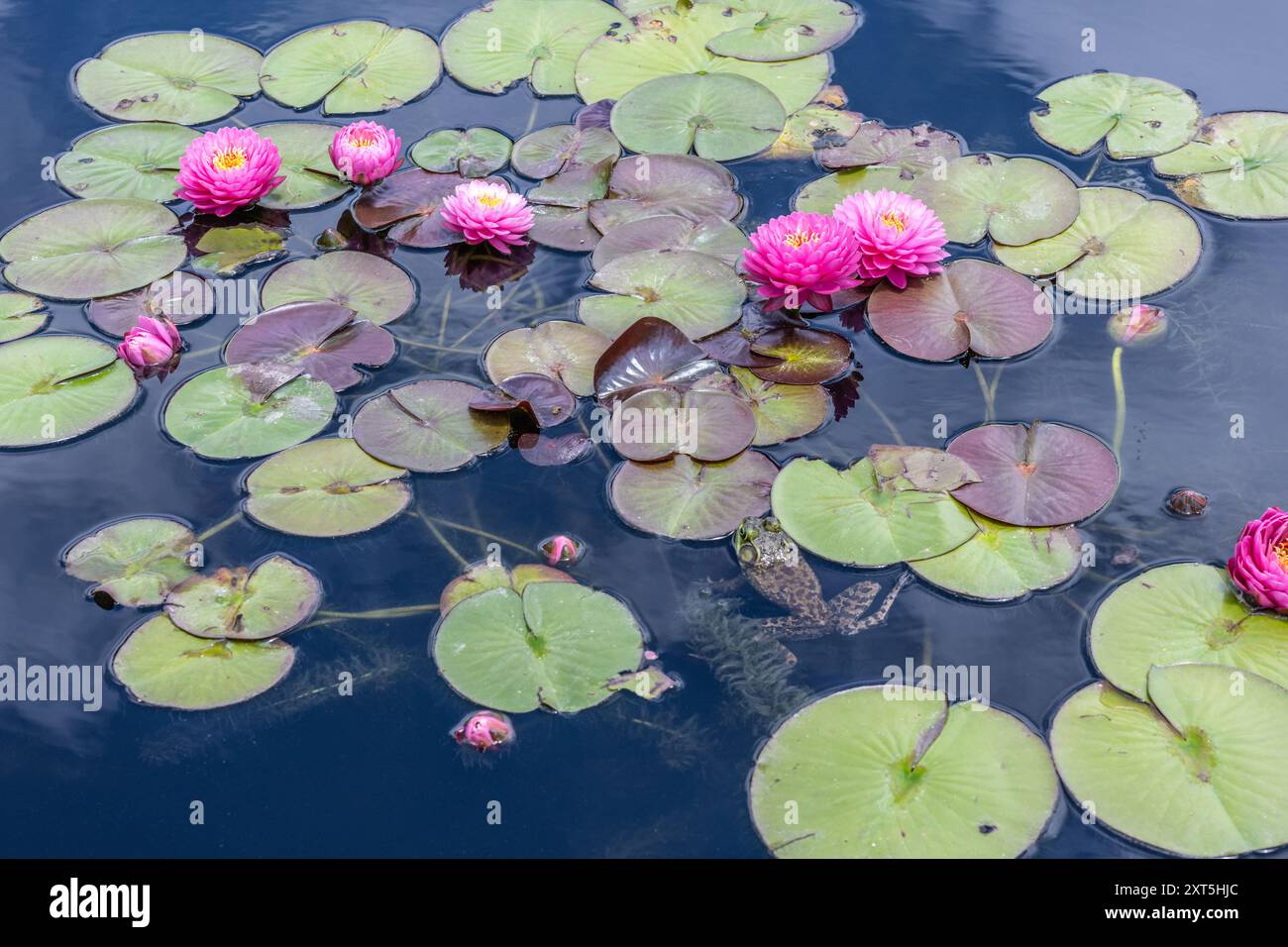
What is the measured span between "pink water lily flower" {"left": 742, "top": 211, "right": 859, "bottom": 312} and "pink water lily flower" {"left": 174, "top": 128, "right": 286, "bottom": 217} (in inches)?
76.4

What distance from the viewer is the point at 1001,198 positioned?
4.37 m

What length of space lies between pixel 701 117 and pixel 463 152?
3.33ft

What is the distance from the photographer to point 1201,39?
16.9 ft

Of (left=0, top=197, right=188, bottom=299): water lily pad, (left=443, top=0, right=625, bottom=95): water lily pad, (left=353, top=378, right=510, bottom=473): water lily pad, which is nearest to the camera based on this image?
(left=353, top=378, right=510, bottom=473): water lily pad

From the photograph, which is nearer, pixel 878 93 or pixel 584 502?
pixel 584 502

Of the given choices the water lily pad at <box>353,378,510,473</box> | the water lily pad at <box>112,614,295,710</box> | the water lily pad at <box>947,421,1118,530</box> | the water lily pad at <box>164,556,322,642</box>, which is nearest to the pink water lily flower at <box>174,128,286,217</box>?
the water lily pad at <box>353,378,510,473</box>

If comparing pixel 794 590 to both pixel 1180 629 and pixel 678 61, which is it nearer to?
pixel 1180 629

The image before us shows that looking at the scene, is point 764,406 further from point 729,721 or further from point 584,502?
point 729,721

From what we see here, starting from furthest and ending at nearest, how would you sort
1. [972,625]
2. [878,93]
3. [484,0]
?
[484,0], [878,93], [972,625]

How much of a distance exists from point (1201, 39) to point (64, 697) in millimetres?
5293

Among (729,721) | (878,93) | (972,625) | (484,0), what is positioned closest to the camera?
(729,721)

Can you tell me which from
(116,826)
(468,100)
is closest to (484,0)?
(468,100)

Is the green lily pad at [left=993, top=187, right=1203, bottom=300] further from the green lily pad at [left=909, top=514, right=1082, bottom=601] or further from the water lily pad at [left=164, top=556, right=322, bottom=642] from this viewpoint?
the water lily pad at [left=164, top=556, right=322, bottom=642]

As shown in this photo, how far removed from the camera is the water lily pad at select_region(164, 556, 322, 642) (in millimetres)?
3115
